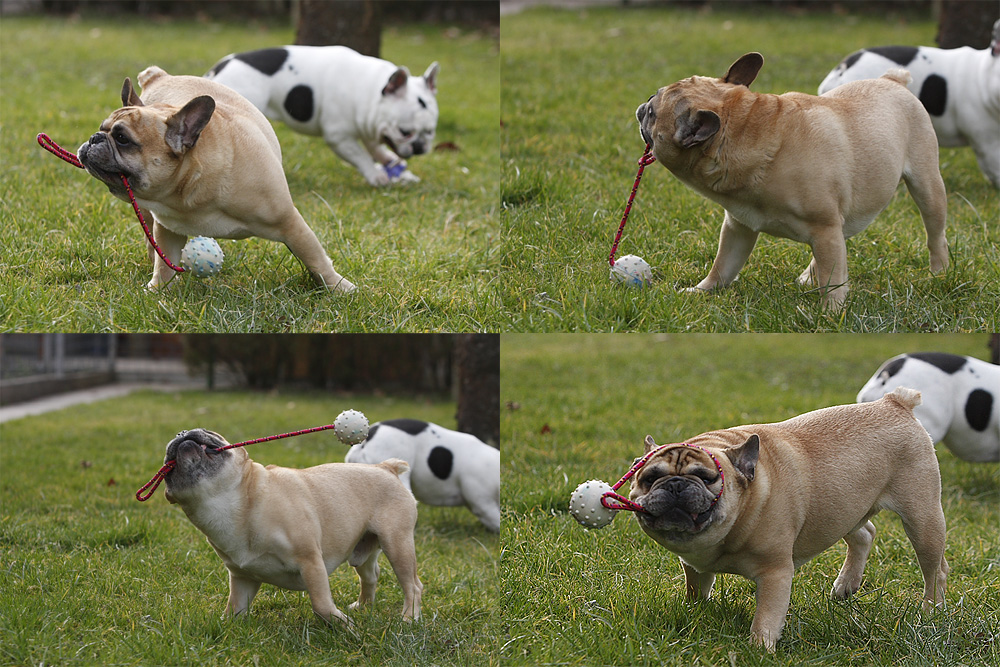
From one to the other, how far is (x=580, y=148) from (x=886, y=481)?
4.63m

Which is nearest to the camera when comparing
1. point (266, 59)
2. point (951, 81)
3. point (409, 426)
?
point (409, 426)

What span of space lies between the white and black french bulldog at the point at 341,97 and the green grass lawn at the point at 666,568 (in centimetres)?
256

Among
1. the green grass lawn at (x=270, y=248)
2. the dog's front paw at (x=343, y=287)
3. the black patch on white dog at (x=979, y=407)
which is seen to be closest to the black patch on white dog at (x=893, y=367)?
the black patch on white dog at (x=979, y=407)

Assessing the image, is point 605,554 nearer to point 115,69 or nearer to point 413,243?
point 413,243

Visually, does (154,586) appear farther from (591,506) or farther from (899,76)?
(899,76)

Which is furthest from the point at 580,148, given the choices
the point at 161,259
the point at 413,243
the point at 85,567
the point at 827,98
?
the point at 85,567

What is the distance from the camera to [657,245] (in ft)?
18.1

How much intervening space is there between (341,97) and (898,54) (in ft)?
14.8

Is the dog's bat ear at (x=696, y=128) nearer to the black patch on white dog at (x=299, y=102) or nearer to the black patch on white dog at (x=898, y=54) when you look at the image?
the black patch on white dog at (x=898, y=54)

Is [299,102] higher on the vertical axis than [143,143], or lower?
higher

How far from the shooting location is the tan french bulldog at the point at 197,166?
12.7ft

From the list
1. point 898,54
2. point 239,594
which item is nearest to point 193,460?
point 239,594

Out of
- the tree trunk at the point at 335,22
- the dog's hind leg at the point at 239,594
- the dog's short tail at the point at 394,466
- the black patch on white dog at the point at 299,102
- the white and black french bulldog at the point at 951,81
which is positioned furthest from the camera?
the tree trunk at the point at 335,22

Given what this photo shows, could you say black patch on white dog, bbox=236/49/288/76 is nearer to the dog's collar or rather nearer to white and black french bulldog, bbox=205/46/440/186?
white and black french bulldog, bbox=205/46/440/186
